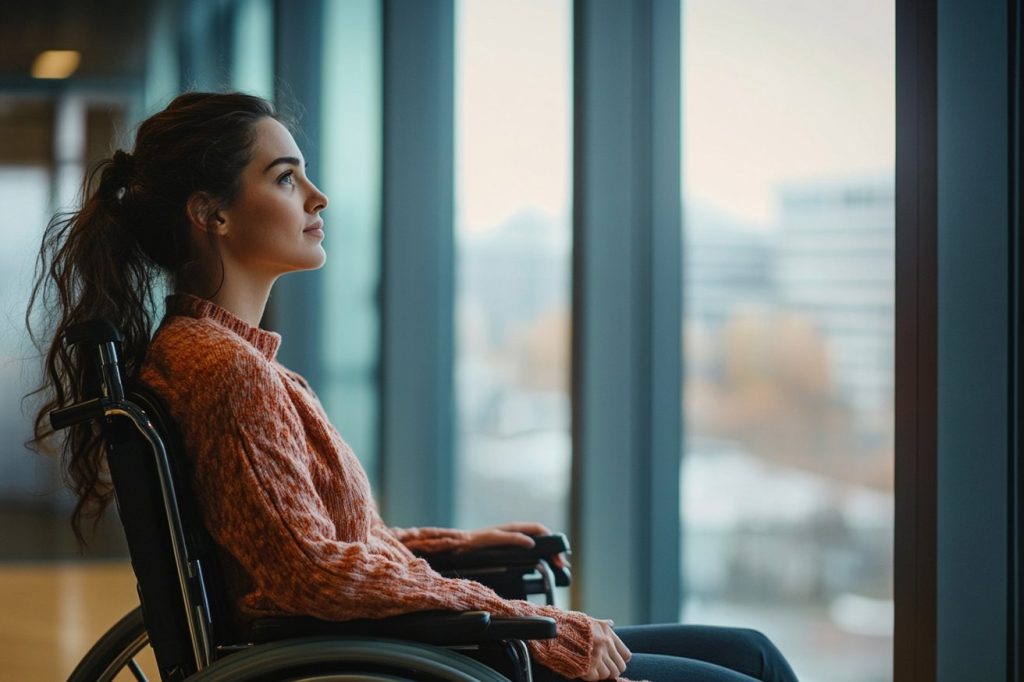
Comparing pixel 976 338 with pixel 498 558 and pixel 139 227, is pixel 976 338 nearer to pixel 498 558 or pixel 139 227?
pixel 498 558

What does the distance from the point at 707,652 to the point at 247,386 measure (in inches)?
29.1

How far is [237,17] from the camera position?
278 cm

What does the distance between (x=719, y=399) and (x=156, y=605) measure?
5.07ft

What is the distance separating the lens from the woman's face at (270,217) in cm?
132

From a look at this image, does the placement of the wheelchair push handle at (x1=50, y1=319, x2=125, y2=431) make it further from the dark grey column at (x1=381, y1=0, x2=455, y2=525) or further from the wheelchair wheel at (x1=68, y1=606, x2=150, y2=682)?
the dark grey column at (x1=381, y1=0, x2=455, y2=525)

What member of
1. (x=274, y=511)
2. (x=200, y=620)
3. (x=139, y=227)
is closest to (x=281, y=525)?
(x=274, y=511)

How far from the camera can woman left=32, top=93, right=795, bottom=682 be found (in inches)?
42.9

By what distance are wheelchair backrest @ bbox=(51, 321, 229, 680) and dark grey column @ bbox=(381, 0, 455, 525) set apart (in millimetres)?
1628

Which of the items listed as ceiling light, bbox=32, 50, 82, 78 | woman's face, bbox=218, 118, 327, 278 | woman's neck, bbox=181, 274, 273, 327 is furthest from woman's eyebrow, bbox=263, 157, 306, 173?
ceiling light, bbox=32, 50, 82, 78

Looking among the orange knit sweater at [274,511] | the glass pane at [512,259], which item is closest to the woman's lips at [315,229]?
the orange knit sweater at [274,511]

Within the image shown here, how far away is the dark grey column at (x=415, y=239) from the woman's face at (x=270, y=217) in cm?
140

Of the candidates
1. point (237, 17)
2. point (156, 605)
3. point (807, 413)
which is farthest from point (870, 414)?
point (237, 17)

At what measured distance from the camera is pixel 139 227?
1310mm

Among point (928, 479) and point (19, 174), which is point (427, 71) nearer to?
point (19, 174)
